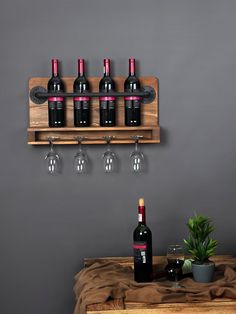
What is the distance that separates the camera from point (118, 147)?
334 cm

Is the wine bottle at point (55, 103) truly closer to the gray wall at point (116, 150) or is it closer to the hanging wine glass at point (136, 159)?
the gray wall at point (116, 150)

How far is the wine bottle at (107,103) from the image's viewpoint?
321cm

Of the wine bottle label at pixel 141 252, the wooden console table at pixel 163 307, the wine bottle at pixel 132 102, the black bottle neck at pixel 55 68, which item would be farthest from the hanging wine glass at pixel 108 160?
the wooden console table at pixel 163 307

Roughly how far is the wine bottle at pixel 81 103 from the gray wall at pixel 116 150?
100mm

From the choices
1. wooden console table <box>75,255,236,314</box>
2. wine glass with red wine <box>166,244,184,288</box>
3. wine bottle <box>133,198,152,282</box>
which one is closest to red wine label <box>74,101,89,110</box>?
wine bottle <box>133,198,152,282</box>

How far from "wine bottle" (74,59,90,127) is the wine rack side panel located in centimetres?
5

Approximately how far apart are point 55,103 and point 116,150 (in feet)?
1.28

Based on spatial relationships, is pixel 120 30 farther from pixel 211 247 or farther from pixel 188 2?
pixel 211 247

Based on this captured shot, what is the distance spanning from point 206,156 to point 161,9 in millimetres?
768

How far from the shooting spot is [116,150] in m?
3.33

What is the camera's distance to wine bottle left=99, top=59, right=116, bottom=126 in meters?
3.21

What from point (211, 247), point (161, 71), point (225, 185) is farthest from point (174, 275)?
point (161, 71)

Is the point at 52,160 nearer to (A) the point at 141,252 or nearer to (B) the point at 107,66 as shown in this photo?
(B) the point at 107,66

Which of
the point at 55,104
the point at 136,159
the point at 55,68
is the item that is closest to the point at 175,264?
the point at 136,159
